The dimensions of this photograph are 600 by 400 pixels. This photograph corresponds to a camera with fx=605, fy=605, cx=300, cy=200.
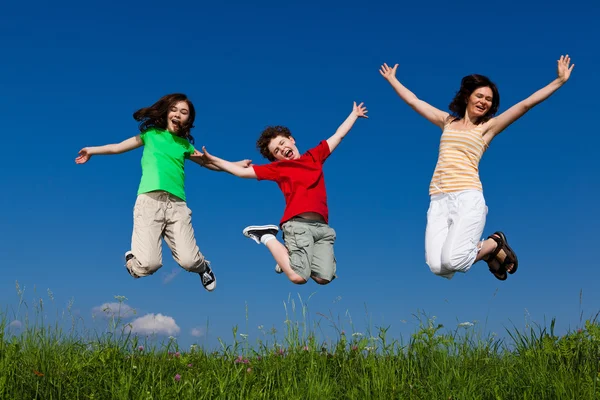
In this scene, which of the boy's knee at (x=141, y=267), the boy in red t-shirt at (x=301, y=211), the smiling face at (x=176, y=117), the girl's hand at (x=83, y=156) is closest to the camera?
the boy in red t-shirt at (x=301, y=211)

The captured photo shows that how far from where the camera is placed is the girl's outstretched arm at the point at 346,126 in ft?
30.1

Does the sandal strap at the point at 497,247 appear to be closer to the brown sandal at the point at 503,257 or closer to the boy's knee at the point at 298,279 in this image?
the brown sandal at the point at 503,257

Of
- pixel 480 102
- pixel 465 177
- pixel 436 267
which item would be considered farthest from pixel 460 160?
pixel 436 267

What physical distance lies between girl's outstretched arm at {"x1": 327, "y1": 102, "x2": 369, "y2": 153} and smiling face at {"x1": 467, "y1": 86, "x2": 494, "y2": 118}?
1604 mm

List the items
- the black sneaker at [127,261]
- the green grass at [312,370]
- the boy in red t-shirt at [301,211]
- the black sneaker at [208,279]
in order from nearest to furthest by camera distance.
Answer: the green grass at [312,370] < the boy in red t-shirt at [301,211] < the black sneaker at [127,261] < the black sneaker at [208,279]

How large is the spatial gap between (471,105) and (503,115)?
514 mm

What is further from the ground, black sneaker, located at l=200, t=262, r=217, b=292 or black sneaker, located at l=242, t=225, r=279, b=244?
black sneaker, located at l=242, t=225, r=279, b=244

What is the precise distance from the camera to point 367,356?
6254mm

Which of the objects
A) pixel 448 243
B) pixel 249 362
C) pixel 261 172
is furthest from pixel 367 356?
pixel 261 172

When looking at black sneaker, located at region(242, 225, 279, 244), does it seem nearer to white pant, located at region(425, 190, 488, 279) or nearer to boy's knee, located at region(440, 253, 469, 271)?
white pant, located at region(425, 190, 488, 279)

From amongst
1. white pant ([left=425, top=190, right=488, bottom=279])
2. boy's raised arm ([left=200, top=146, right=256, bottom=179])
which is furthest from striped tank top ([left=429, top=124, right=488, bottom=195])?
boy's raised arm ([left=200, top=146, right=256, bottom=179])

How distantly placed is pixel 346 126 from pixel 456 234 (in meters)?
2.41

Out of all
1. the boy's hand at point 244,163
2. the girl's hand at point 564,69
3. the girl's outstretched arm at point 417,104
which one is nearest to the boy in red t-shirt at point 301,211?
the boy's hand at point 244,163

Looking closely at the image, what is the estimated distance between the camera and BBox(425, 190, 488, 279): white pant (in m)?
8.00
